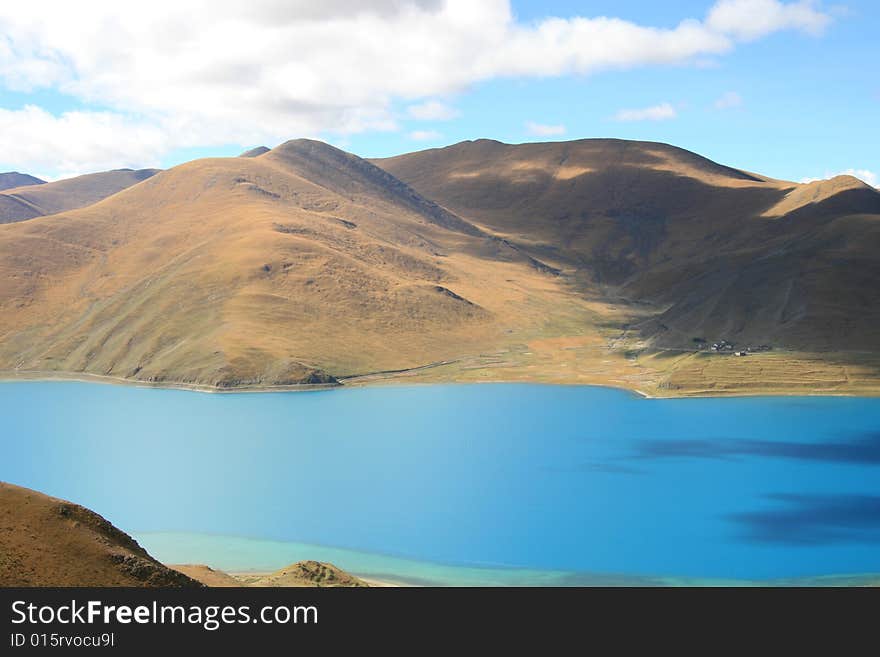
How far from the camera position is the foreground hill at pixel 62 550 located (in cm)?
3975

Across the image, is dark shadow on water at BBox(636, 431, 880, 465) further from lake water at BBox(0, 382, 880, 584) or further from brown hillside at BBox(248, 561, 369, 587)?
brown hillside at BBox(248, 561, 369, 587)

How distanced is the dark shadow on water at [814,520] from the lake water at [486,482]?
31cm

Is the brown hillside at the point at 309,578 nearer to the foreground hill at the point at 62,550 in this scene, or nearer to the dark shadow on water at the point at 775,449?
the foreground hill at the point at 62,550

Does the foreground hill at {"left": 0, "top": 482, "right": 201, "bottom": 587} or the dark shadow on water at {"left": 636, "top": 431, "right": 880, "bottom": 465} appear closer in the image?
the foreground hill at {"left": 0, "top": 482, "right": 201, "bottom": 587}

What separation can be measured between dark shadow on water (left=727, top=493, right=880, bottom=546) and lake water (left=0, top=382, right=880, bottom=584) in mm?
310

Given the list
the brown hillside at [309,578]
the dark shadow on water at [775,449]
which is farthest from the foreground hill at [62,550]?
the dark shadow on water at [775,449]

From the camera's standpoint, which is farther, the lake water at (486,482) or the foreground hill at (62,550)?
the lake water at (486,482)

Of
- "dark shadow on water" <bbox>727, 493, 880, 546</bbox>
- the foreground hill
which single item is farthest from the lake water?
the foreground hill

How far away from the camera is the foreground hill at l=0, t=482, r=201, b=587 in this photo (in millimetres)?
39750

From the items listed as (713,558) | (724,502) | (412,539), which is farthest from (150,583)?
(724,502)

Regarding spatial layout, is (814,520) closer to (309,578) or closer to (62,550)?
(309,578)

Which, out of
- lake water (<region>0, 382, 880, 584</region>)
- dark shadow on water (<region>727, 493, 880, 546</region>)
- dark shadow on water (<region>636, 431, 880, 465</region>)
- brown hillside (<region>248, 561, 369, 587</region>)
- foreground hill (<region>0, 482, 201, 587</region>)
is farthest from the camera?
dark shadow on water (<region>636, 431, 880, 465</region>)

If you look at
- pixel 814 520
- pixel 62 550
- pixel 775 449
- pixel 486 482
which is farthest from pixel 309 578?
pixel 775 449
